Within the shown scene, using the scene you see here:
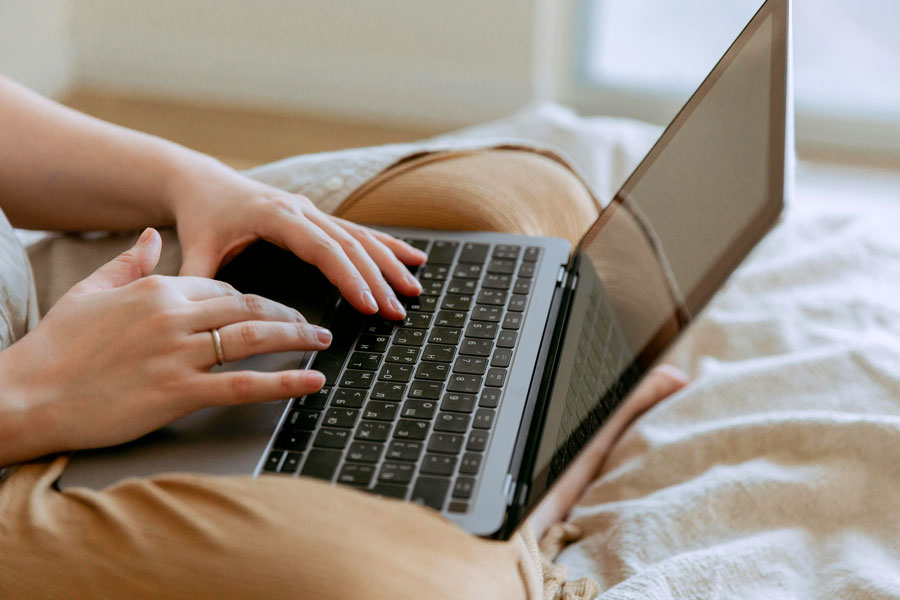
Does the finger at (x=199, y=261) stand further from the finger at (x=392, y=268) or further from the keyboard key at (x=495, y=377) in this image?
the keyboard key at (x=495, y=377)

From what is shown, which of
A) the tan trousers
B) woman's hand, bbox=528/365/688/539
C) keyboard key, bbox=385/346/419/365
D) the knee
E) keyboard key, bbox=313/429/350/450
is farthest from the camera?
the knee

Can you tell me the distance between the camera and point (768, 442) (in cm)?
90

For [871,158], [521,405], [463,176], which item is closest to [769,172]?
[521,405]

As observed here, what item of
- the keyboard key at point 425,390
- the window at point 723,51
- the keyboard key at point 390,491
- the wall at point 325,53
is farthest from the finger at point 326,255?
the window at point 723,51

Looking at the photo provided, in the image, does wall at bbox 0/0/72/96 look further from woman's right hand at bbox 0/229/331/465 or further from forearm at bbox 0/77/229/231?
woman's right hand at bbox 0/229/331/465

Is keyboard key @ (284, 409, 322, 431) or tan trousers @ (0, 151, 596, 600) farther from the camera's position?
keyboard key @ (284, 409, 322, 431)

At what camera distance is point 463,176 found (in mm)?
1048

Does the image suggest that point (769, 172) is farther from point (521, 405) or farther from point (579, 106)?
point (579, 106)

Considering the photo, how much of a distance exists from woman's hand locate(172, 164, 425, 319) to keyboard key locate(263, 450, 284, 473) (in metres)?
0.18

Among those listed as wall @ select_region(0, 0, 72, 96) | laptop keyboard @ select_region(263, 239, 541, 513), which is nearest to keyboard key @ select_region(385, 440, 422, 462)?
laptop keyboard @ select_region(263, 239, 541, 513)

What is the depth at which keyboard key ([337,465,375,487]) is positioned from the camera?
2.23 ft

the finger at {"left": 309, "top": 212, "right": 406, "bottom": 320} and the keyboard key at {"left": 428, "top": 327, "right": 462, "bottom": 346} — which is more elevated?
the finger at {"left": 309, "top": 212, "right": 406, "bottom": 320}

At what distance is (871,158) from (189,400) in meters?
2.17

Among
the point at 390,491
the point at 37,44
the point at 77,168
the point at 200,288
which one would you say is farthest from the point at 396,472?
the point at 37,44
